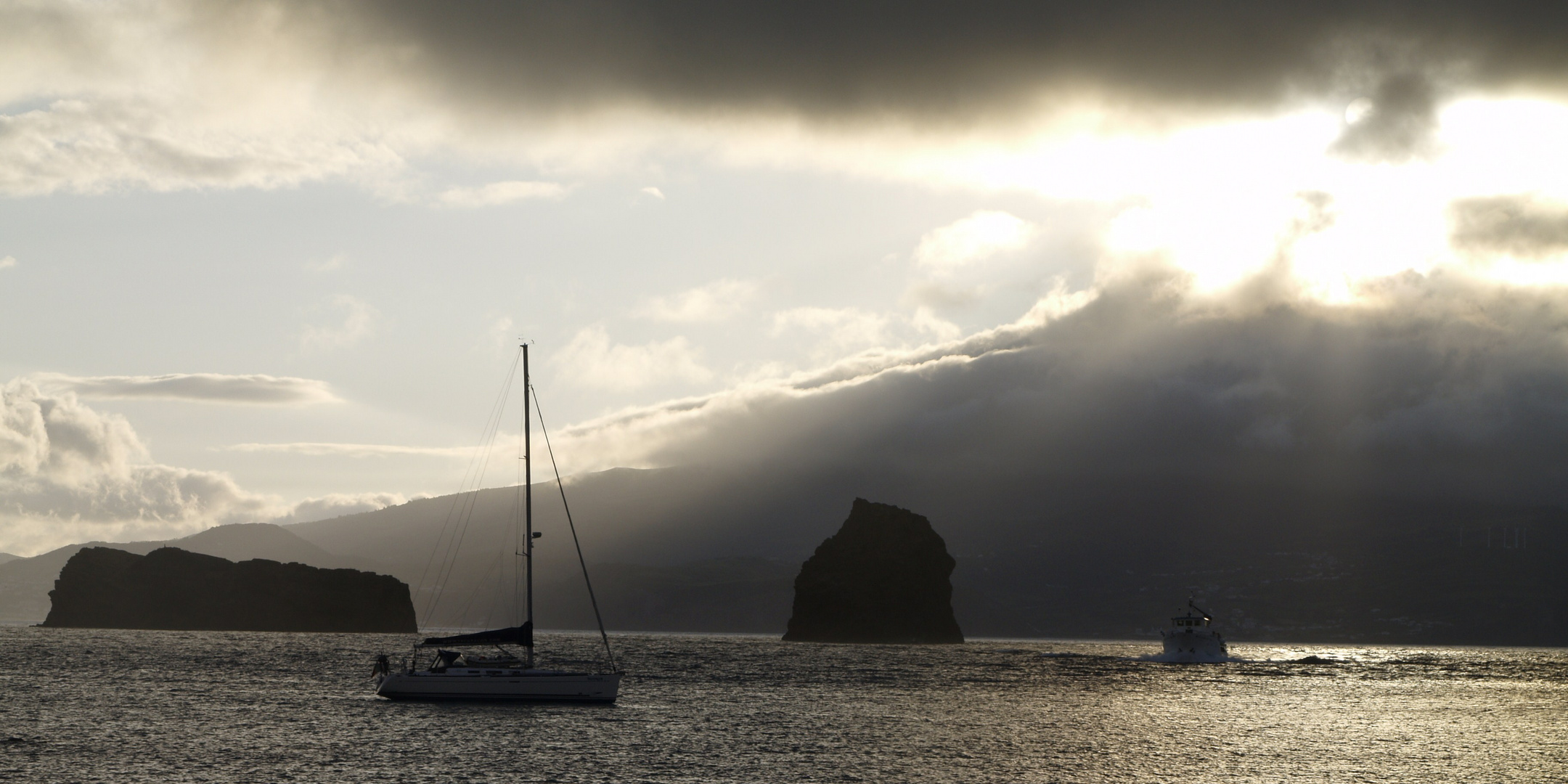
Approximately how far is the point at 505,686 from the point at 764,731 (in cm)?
1826

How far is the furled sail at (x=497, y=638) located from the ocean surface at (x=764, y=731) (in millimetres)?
4481

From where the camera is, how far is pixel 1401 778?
203 ft

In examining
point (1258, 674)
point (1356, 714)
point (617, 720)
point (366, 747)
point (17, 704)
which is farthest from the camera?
point (1258, 674)

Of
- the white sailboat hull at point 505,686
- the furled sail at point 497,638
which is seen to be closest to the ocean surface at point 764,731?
the white sailboat hull at point 505,686

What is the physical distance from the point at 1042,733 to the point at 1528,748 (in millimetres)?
29709

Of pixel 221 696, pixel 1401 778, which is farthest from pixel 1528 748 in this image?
pixel 221 696

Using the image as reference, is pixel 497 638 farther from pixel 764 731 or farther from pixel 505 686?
pixel 764 731

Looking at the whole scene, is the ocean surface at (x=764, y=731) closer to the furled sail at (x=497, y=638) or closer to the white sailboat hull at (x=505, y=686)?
the white sailboat hull at (x=505, y=686)

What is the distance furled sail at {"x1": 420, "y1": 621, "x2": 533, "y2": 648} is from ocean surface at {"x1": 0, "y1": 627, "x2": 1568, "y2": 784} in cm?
448

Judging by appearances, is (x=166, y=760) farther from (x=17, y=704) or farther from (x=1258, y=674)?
(x=1258, y=674)

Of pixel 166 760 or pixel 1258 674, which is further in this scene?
pixel 1258 674

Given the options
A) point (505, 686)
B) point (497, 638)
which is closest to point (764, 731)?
point (505, 686)

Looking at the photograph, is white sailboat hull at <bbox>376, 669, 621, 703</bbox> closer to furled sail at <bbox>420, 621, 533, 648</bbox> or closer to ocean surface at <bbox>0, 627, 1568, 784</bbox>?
ocean surface at <bbox>0, 627, 1568, 784</bbox>

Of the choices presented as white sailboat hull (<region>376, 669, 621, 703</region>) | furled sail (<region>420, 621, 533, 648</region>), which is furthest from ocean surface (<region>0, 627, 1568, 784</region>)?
furled sail (<region>420, 621, 533, 648</region>)
